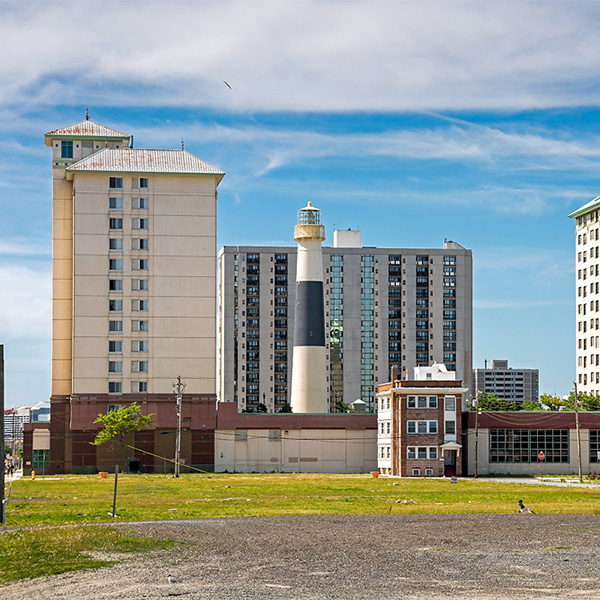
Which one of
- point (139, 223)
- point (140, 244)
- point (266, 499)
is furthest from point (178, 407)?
point (266, 499)

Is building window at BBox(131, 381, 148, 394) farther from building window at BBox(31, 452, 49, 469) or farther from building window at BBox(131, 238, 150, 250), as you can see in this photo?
building window at BBox(131, 238, 150, 250)

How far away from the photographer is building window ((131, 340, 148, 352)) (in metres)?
120

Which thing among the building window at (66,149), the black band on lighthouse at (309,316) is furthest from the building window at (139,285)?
the building window at (66,149)

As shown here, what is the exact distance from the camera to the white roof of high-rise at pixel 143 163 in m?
121

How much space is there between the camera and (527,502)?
62.2m

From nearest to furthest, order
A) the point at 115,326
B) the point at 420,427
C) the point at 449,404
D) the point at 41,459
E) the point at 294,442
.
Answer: the point at 420,427 → the point at 449,404 → the point at 294,442 → the point at 41,459 → the point at 115,326

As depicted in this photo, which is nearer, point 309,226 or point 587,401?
point 309,226

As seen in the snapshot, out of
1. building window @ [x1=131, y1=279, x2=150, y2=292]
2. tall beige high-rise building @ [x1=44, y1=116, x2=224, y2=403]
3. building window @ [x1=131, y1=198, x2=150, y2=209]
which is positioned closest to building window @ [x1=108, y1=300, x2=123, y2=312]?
tall beige high-rise building @ [x1=44, y1=116, x2=224, y2=403]

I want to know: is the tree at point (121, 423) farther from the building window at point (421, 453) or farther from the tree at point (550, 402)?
the tree at point (550, 402)

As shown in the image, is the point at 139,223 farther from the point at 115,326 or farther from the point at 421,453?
the point at 421,453

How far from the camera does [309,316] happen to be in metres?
127

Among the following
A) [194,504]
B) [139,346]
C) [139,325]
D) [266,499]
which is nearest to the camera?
[194,504]

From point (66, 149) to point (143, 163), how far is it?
13279 millimetres

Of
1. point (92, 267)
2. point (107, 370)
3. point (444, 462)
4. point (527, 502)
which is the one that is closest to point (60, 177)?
point (92, 267)
